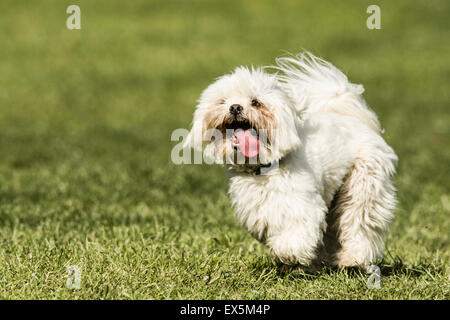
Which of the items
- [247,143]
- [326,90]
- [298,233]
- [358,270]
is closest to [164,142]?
[326,90]

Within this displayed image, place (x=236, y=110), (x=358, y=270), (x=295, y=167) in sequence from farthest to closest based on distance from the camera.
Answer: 1. (x=358, y=270)
2. (x=295, y=167)
3. (x=236, y=110)

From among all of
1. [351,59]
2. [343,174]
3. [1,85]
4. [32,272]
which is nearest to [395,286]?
[343,174]

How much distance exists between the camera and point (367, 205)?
19.4 ft

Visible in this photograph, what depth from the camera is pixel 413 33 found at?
25.2 metres

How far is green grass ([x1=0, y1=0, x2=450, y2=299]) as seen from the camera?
5.25 m

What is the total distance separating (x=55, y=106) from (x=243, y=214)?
40.0 ft

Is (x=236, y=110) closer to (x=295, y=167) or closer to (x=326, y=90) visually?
(x=295, y=167)

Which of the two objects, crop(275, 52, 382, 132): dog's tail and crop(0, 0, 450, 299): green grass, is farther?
crop(275, 52, 382, 132): dog's tail

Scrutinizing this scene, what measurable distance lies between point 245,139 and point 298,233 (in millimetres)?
741

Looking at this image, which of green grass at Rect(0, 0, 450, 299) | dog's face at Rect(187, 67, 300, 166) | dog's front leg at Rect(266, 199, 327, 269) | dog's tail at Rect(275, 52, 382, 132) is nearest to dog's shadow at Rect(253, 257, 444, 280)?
green grass at Rect(0, 0, 450, 299)

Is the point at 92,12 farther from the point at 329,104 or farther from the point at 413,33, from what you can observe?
the point at 329,104

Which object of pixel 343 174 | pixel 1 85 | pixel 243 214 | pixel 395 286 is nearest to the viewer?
pixel 395 286

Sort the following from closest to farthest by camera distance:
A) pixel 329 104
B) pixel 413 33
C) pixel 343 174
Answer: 1. pixel 343 174
2. pixel 329 104
3. pixel 413 33

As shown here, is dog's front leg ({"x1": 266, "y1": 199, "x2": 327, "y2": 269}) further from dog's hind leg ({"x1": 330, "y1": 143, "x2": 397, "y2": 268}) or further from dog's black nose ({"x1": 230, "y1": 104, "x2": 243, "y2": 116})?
dog's black nose ({"x1": 230, "y1": 104, "x2": 243, "y2": 116})
